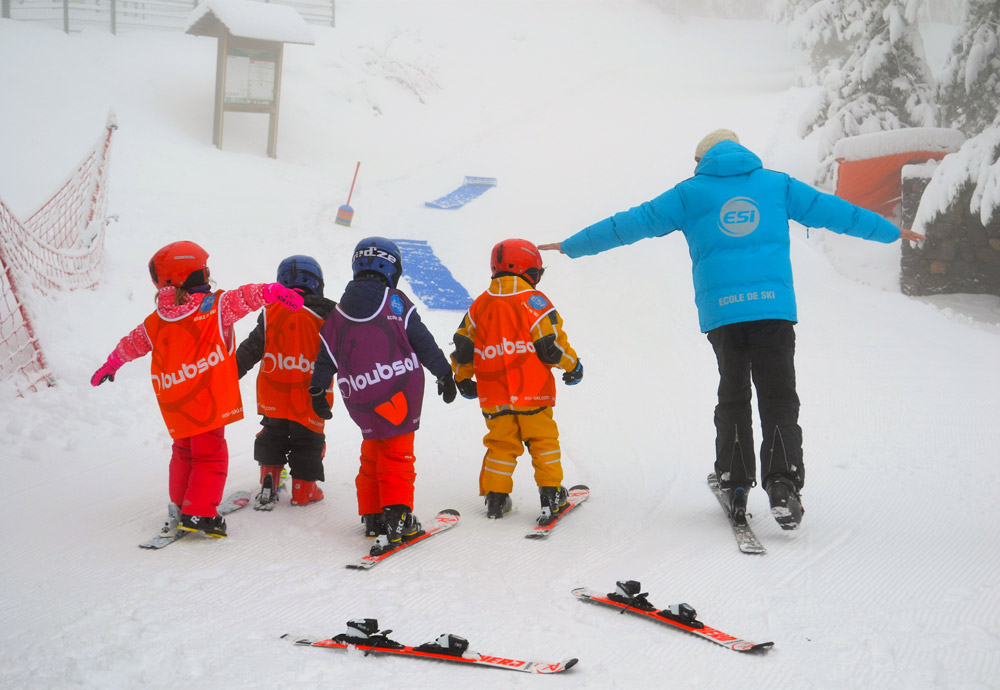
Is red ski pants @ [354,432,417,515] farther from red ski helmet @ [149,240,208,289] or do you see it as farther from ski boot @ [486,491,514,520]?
red ski helmet @ [149,240,208,289]

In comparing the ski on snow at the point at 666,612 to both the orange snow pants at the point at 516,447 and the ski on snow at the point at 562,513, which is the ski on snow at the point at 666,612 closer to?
the ski on snow at the point at 562,513

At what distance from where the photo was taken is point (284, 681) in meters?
2.14

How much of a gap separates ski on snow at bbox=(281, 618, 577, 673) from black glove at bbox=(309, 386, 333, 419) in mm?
1317

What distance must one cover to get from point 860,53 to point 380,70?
14610 millimetres

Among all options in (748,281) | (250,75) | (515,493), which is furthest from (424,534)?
(250,75)

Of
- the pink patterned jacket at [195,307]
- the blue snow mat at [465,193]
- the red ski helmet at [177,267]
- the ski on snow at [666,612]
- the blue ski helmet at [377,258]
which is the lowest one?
the ski on snow at [666,612]

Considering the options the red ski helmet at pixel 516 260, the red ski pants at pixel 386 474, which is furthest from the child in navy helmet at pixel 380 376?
the red ski helmet at pixel 516 260

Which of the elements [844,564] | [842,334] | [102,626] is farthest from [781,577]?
[842,334]

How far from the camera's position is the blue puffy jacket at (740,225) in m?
3.58

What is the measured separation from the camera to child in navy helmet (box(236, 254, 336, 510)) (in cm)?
396

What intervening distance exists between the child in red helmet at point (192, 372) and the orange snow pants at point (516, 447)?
3.91ft

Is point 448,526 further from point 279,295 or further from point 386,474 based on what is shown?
point 279,295

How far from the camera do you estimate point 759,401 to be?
11.9 feet

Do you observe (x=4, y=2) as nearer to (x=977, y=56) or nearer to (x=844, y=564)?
(x=977, y=56)
